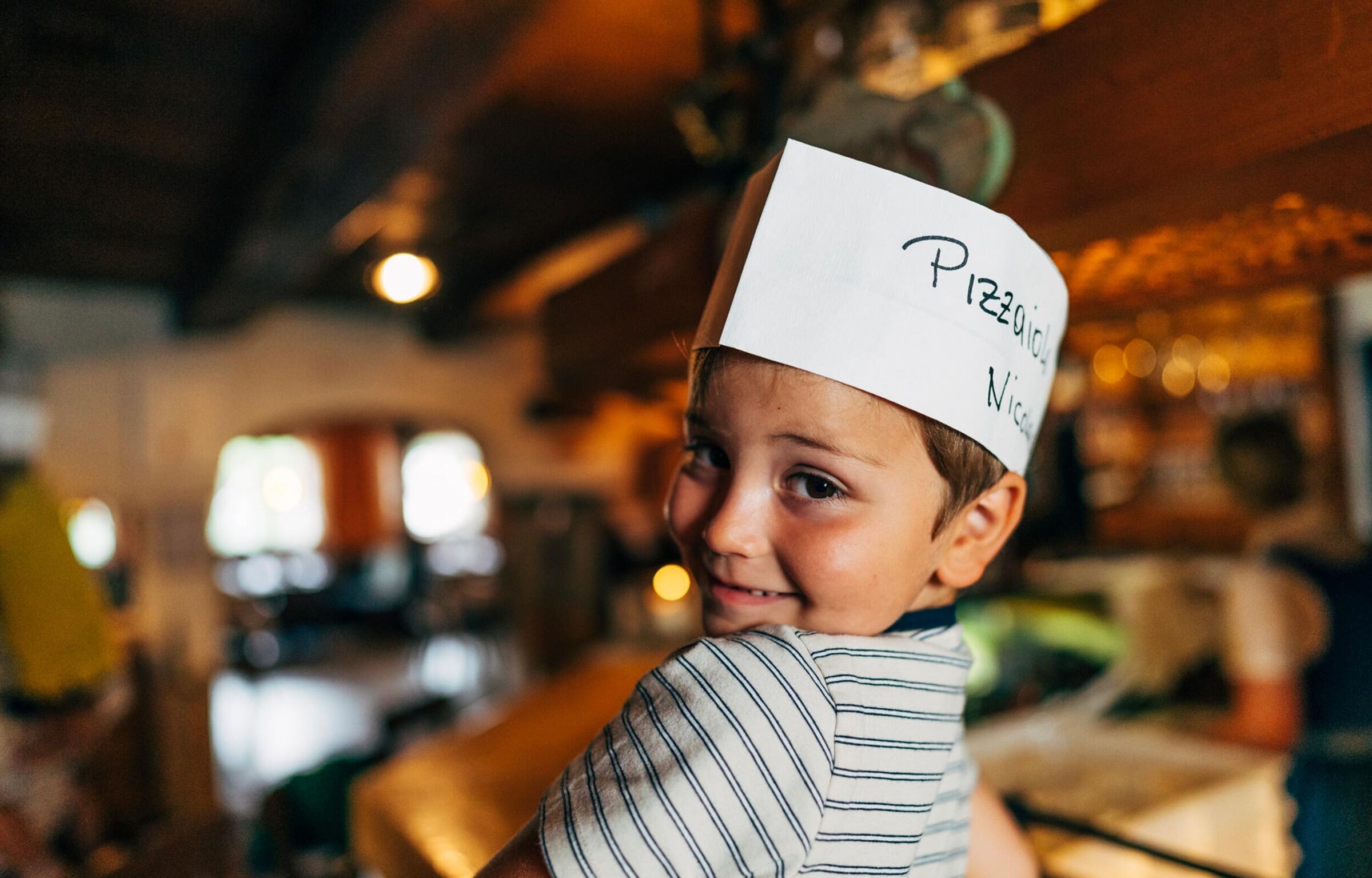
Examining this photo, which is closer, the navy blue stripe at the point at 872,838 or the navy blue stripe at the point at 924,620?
the navy blue stripe at the point at 872,838

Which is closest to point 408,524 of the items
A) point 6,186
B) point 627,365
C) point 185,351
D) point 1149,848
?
point 185,351

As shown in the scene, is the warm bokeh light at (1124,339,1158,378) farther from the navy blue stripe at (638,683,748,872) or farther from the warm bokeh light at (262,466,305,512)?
the warm bokeh light at (262,466,305,512)

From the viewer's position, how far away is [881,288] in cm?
63

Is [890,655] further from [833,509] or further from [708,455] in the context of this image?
[708,455]

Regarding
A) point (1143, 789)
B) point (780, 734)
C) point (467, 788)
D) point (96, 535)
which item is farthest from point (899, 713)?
point (96, 535)

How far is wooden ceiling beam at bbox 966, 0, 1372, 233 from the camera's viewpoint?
632 mm

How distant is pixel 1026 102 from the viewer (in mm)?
888

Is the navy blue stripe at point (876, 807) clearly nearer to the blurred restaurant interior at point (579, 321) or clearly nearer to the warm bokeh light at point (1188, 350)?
the blurred restaurant interior at point (579, 321)

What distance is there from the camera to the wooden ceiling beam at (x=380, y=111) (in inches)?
57.0

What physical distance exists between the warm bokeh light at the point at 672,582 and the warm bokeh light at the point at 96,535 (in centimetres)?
369

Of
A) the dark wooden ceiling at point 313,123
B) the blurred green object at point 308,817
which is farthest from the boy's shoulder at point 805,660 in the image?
the dark wooden ceiling at point 313,123

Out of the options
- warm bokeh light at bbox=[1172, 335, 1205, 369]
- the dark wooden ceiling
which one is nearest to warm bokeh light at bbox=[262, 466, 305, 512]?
the dark wooden ceiling

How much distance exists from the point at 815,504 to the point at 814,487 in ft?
0.05

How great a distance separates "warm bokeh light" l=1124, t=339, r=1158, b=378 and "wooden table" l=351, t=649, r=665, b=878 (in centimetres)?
148
